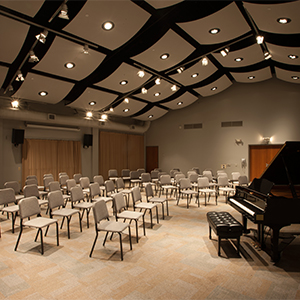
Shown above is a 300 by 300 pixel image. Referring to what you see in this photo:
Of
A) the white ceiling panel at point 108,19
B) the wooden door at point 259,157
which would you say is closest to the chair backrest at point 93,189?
the white ceiling panel at point 108,19

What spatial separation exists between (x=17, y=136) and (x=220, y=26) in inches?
300

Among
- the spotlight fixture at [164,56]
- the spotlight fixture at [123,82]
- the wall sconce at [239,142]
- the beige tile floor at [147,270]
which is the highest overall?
the spotlight fixture at [164,56]

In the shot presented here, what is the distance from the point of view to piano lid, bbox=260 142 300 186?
13.1 feet

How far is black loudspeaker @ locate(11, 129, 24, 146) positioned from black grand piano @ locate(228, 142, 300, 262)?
25.1ft

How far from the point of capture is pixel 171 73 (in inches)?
357

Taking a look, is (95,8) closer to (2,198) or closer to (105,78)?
(105,78)

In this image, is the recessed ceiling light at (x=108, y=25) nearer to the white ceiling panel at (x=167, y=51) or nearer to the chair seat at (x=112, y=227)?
the white ceiling panel at (x=167, y=51)

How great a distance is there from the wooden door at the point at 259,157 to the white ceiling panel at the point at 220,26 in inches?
262

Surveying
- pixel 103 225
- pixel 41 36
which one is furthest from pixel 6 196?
pixel 41 36

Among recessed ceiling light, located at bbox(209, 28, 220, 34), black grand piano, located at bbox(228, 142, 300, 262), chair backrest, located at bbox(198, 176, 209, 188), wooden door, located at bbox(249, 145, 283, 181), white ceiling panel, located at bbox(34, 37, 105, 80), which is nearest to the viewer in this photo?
black grand piano, located at bbox(228, 142, 300, 262)

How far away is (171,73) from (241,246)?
22.0 ft

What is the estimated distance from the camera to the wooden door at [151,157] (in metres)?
15.0

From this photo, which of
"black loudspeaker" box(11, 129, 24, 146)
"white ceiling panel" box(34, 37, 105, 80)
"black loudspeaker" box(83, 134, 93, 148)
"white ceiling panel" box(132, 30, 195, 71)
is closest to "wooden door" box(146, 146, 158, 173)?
"black loudspeaker" box(83, 134, 93, 148)

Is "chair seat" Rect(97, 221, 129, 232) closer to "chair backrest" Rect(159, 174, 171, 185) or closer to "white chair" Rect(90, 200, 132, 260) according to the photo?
"white chair" Rect(90, 200, 132, 260)
